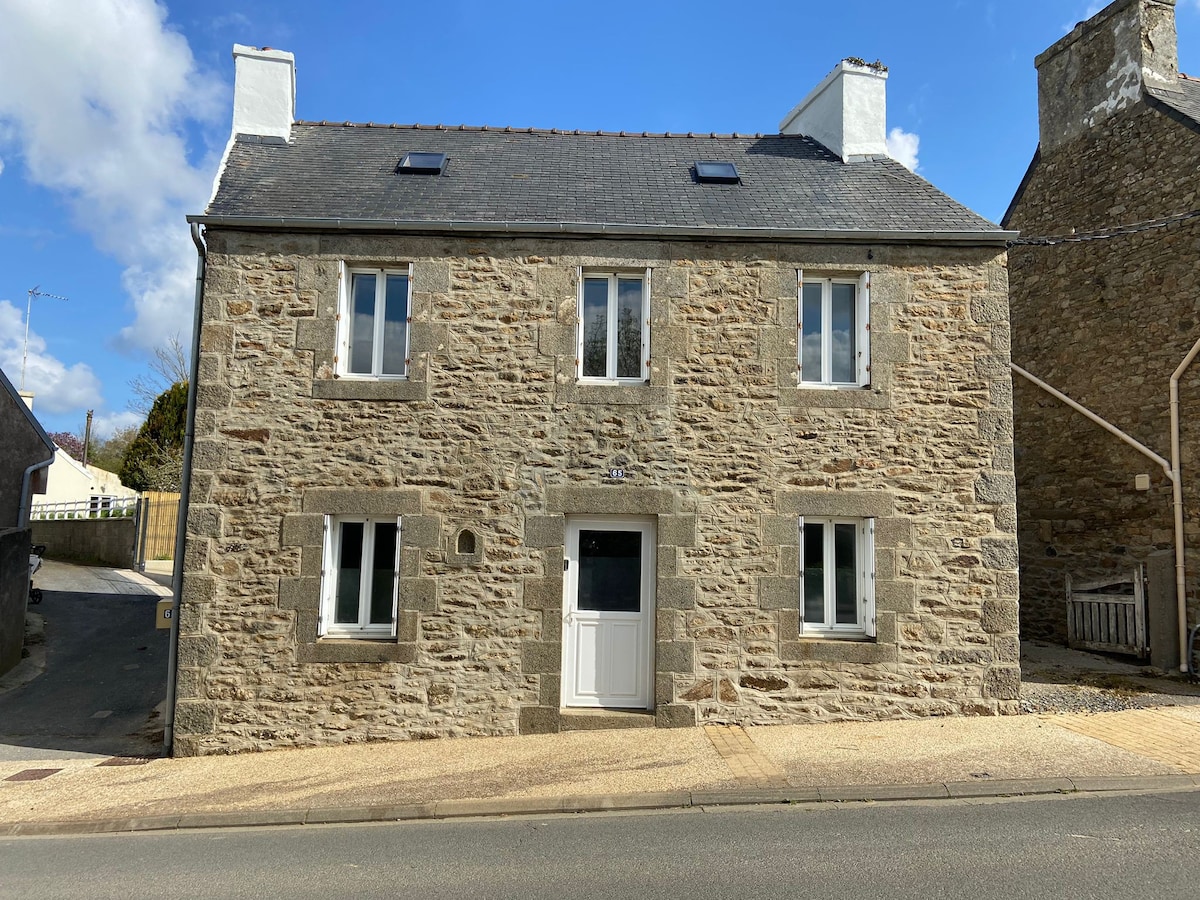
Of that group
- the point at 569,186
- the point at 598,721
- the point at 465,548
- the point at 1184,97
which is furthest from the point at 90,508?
the point at 1184,97

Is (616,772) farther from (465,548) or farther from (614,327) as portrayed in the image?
(614,327)

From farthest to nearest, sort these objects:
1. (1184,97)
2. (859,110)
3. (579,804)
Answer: (1184,97) < (859,110) < (579,804)

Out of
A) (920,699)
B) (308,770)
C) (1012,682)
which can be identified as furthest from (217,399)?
(1012,682)

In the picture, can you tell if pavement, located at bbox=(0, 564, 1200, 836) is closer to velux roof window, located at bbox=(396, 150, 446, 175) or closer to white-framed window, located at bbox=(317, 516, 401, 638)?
white-framed window, located at bbox=(317, 516, 401, 638)

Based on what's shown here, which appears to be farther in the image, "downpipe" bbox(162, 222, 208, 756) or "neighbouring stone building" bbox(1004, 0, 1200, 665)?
"neighbouring stone building" bbox(1004, 0, 1200, 665)

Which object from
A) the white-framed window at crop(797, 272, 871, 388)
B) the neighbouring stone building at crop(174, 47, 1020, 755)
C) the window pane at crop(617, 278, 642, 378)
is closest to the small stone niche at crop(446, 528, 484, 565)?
the neighbouring stone building at crop(174, 47, 1020, 755)

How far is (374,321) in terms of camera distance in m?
7.99

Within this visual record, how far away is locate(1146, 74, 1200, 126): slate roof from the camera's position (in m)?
10.4

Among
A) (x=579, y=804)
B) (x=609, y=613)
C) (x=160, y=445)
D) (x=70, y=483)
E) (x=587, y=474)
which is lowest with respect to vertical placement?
(x=579, y=804)

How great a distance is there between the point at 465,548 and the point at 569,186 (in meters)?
4.19

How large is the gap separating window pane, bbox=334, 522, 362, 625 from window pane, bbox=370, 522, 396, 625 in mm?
149

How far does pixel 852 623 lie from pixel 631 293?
391 centimetres

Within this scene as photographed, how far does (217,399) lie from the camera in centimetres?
768

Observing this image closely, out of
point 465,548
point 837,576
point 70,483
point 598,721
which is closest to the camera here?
point 598,721
